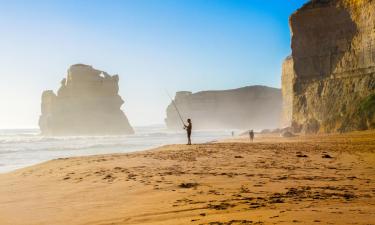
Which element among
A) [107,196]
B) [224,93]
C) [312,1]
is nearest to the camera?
[107,196]

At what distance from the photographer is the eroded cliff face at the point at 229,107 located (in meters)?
170

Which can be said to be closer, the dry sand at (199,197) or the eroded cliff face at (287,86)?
the dry sand at (199,197)

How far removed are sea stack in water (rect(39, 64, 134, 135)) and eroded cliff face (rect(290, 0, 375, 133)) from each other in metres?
83.7

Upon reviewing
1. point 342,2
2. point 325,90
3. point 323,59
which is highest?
point 342,2

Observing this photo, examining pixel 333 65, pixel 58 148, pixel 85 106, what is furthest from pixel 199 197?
pixel 85 106

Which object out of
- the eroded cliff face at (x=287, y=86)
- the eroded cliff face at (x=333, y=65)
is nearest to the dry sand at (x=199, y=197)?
the eroded cliff face at (x=333, y=65)

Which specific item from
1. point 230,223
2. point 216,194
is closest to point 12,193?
point 216,194

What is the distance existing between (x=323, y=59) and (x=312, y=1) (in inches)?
285

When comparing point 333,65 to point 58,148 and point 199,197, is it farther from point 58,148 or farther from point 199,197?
point 199,197

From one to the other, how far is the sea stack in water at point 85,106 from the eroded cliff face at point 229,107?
50478 mm

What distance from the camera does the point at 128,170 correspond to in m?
9.50

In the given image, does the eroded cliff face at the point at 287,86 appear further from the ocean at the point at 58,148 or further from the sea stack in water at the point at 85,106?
the sea stack in water at the point at 85,106

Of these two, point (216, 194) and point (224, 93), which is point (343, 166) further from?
point (224, 93)

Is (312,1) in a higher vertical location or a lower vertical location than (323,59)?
higher
